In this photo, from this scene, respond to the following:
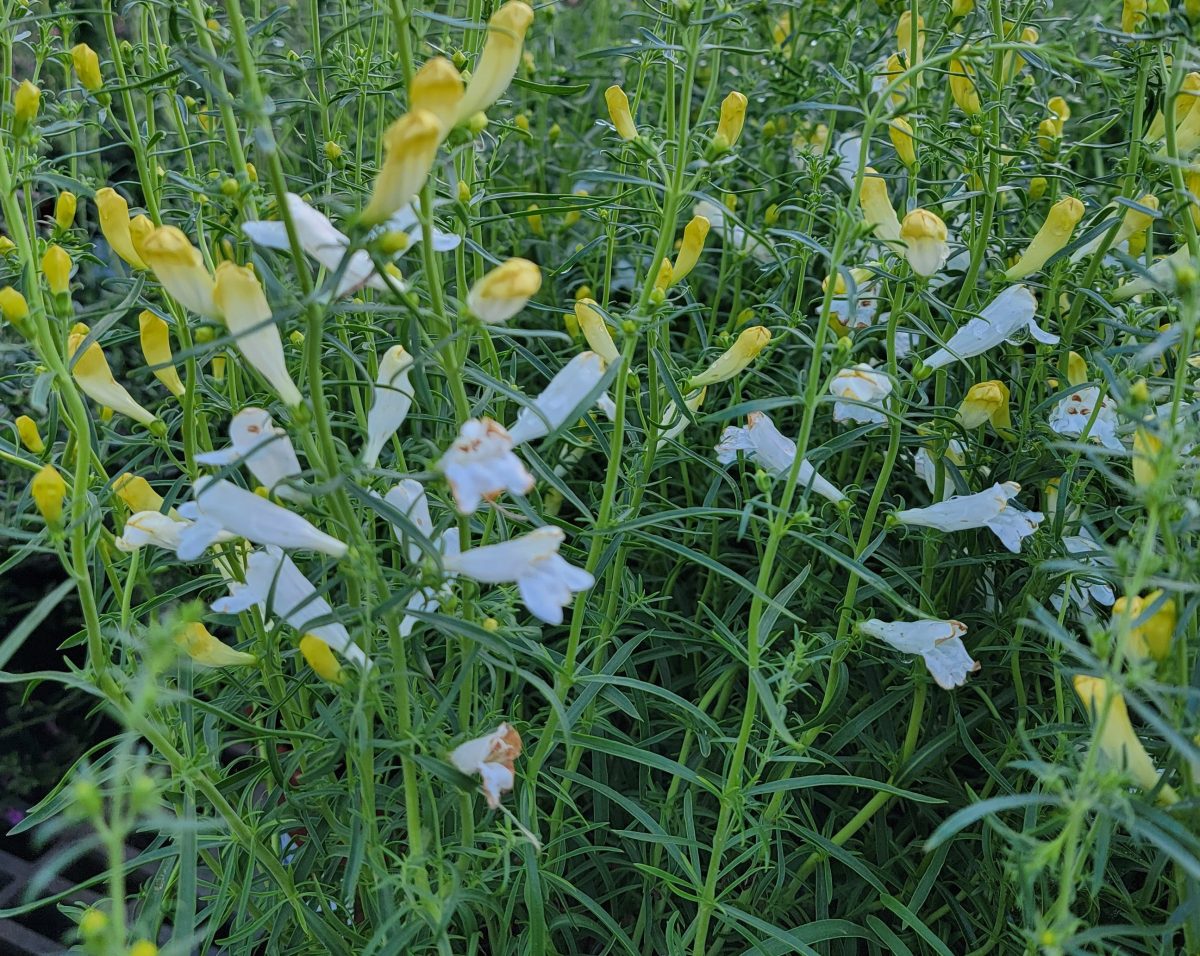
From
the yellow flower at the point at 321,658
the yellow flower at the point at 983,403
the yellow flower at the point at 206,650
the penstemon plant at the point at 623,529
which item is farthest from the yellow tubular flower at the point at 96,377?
the yellow flower at the point at 983,403

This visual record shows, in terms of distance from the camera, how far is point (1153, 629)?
125 centimetres

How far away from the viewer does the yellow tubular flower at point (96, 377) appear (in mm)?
1440

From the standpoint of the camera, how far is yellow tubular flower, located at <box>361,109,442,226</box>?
1.00 metres

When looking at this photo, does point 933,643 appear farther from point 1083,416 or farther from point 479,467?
point 479,467

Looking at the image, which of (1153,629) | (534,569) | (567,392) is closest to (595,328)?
(567,392)

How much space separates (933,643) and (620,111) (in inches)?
37.9

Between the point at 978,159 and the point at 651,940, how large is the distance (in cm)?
144

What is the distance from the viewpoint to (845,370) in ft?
4.97

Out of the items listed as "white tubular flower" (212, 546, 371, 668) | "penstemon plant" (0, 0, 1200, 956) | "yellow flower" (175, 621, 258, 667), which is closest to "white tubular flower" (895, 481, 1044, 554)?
"penstemon plant" (0, 0, 1200, 956)

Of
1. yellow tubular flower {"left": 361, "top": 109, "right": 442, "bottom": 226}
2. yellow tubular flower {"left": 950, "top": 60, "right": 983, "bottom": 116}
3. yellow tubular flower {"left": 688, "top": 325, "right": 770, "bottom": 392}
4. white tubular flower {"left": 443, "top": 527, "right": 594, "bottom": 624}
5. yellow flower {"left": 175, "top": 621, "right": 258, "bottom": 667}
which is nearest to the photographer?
yellow tubular flower {"left": 361, "top": 109, "right": 442, "bottom": 226}

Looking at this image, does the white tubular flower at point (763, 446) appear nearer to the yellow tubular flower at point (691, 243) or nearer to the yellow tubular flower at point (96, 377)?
the yellow tubular flower at point (691, 243)

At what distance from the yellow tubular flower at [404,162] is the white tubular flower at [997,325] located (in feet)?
3.11

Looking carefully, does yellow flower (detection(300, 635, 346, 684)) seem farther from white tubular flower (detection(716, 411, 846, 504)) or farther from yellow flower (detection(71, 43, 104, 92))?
yellow flower (detection(71, 43, 104, 92))

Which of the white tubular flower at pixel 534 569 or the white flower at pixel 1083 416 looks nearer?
the white tubular flower at pixel 534 569
